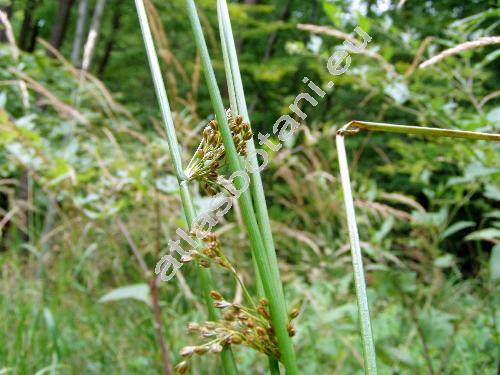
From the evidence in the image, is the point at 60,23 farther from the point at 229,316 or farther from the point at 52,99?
the point at 229,316

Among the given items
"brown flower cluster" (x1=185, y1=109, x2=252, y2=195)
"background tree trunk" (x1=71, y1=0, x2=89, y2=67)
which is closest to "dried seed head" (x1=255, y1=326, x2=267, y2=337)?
"brown flower cluster" (x1=185, y1=109, x2=252, y2=195)

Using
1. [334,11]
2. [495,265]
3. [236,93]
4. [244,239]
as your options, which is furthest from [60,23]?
[236,93]

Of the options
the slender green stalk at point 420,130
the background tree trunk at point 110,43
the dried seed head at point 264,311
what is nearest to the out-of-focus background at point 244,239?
the slender green stalk at point 420,130

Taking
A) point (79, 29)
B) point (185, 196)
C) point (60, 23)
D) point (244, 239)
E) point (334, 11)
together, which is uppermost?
point (60, 23)

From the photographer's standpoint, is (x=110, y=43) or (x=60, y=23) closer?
(x=60, y=23)

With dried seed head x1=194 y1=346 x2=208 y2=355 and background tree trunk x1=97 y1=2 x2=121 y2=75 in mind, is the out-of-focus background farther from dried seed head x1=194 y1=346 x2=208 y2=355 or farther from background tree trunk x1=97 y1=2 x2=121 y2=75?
background tree trunk x1=97 y1=2 x2=121 y2=75
